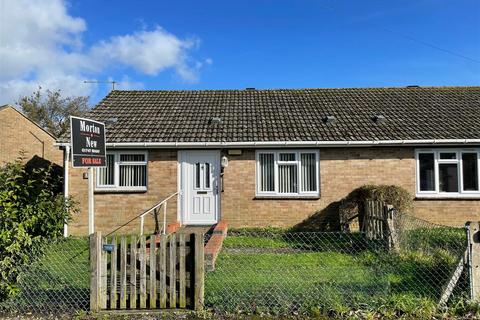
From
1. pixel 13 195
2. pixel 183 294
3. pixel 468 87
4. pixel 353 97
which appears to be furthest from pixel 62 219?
pixel 468 87

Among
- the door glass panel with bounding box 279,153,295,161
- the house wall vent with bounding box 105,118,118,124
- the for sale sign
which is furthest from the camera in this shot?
the house wall vent with bounding box 105,118,118,124

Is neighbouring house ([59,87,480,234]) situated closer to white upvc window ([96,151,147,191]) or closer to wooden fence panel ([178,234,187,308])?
white upvc window ([96,151,147,191])

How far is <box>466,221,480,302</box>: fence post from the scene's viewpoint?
208 inches

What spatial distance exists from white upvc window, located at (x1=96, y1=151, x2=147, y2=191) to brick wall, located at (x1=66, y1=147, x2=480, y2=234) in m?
0.25

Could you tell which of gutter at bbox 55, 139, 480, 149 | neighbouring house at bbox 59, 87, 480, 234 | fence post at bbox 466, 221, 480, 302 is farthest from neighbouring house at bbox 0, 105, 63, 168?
fence post at bbox 466, 221, 480, 302

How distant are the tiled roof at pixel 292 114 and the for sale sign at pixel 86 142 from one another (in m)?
6.07

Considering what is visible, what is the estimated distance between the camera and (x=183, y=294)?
539cm

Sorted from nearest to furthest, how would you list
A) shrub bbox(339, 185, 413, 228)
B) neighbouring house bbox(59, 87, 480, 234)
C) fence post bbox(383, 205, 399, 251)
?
fence post bbox(383, 205, 399, 251)
shrub bbox(339, 185, 413, 228)
neighbouring house bbox(59, 87, 480, 234)

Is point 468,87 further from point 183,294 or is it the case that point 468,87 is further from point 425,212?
point 183,294

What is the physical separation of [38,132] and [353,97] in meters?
20.3

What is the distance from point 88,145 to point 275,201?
24.8ft

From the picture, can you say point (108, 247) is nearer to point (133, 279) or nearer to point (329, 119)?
point (133, 279)

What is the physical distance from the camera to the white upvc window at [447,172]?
42.5 feet

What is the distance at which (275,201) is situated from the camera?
42.7 ft
